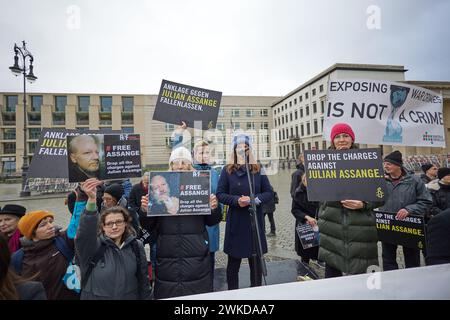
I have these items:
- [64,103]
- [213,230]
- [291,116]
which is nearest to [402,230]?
[213,230]

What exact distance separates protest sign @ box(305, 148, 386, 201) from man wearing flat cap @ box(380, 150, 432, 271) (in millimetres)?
966

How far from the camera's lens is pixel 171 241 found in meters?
2.34

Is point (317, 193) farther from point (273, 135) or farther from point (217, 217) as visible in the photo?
point (273, 135)

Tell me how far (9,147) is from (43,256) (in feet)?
198

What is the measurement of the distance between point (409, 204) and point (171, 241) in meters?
3.10

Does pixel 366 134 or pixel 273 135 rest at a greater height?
pixel 273 135

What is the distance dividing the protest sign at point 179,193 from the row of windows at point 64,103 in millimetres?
53852

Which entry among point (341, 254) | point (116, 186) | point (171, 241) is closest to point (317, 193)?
point (341, 254)

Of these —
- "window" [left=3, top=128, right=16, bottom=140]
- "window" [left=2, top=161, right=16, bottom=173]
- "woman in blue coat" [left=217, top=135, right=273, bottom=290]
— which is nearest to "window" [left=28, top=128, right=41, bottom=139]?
"window" [left=3, top=128, right=16, bottom=140]

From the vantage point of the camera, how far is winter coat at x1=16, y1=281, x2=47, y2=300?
4.14ft

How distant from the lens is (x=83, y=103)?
50594 millimetres

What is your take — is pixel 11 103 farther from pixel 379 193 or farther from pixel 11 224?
pixel 379 193

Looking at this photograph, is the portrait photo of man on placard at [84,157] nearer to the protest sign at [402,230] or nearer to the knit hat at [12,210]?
the knit hat at [12,210]
